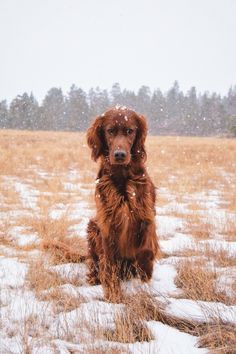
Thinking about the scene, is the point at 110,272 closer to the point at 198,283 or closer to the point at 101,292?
the point at 101,292

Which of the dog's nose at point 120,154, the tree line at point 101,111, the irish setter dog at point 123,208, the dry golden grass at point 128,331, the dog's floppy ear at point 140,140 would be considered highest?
the tree line at point 101,111

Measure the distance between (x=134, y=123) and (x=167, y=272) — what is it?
4.72 feet

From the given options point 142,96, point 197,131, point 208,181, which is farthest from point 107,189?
point 142,96

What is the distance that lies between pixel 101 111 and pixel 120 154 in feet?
195

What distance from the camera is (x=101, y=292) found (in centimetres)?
290

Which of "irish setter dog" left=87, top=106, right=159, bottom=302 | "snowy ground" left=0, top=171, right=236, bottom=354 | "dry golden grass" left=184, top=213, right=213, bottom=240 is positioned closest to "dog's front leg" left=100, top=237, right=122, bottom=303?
"irish setter dog" left=87, top=106, right=159, bottom=302

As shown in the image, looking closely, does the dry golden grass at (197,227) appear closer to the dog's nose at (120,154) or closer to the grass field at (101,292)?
the grass field at (101,292)

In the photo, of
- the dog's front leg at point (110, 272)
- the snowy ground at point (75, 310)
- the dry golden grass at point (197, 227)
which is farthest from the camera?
the dry golden grass at point (197, 227)

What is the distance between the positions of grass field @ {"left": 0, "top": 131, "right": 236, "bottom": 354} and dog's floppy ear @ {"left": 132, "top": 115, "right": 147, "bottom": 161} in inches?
42.9

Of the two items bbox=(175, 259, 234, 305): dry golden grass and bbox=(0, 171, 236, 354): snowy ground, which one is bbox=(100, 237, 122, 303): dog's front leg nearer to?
bbox=(0, 171, 236, 354): snowy ground

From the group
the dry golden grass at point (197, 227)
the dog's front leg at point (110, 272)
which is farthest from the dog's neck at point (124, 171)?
the dry golden grass at point (197, 227)

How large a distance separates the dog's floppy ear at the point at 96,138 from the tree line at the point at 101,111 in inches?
1728

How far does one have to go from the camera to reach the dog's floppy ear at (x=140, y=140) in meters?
3.21

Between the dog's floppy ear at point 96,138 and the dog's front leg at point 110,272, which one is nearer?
the dog's front leg at point 110,272
